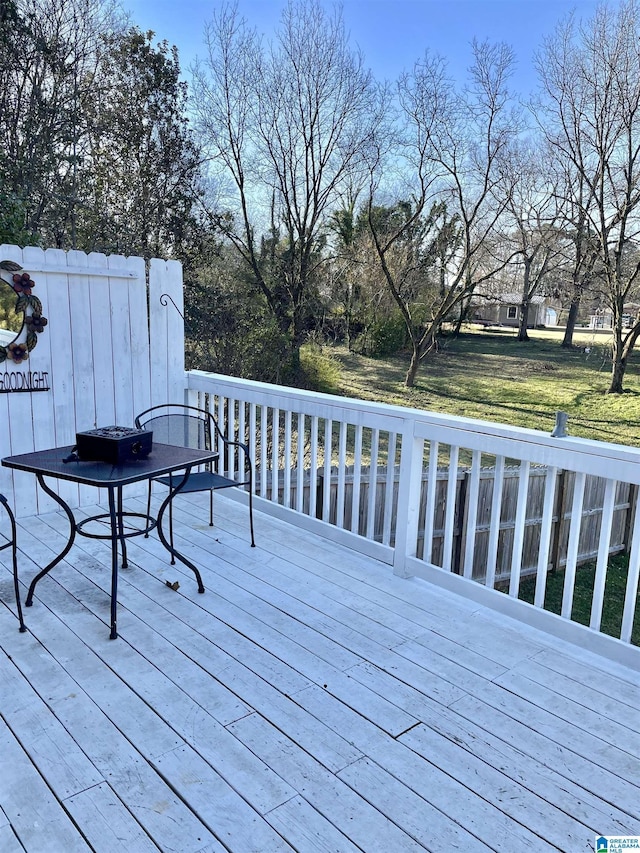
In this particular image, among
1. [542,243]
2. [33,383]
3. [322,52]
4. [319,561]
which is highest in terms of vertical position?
[322,52]

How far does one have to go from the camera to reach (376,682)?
1993 mm

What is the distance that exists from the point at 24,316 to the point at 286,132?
30.0ft

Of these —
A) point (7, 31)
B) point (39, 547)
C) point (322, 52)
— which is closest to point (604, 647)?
point (39, 547)

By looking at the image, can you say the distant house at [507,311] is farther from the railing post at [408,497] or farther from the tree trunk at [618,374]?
the railing post at [408,497]

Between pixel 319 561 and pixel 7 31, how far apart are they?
885 cm

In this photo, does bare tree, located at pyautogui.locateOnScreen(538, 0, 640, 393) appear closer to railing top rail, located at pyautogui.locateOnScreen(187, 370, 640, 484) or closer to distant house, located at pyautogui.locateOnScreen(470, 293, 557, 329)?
distant house, located at pyautogui.locateOnScreen(470, 293, 557, 329)

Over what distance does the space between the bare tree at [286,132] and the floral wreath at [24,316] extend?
7.11 meters

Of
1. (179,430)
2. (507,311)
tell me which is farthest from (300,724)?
(507,311)

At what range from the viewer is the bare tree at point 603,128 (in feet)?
32.6

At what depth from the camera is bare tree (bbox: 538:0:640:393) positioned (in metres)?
9.93

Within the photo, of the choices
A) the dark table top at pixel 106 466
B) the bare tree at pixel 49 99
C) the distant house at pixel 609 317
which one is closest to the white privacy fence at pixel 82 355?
the dark table top at pixel 106 466

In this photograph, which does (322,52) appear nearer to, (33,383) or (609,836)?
(33,383)

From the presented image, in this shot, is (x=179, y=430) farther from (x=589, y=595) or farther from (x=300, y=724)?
(x=589, y=595)

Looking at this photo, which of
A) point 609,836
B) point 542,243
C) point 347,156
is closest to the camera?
point 609,836
